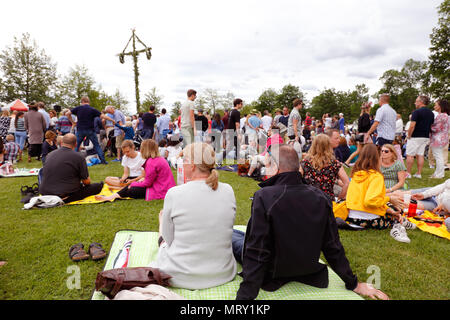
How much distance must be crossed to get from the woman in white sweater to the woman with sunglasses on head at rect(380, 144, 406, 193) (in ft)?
13.5

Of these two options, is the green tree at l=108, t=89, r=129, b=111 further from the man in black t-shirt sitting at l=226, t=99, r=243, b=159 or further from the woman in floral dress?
the woman in floral dress

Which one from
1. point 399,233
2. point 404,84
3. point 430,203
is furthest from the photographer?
point 404,84

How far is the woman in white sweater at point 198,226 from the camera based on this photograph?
207cm

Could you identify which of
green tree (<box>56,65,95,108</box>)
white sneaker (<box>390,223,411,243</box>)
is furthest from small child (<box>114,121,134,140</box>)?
green tree (<box>56,65,95,108</box>)

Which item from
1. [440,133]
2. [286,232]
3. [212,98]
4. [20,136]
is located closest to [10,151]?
[20,136]

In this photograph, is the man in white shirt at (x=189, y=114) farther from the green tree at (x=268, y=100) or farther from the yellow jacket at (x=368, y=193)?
the green tree at (x=268, y=100)

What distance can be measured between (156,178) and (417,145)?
23.7ft

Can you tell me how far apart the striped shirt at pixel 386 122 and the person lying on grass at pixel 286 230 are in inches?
239

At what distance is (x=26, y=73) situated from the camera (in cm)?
2950

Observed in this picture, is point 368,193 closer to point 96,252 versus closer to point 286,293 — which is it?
point 286,293

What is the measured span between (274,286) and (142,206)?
3353 mm

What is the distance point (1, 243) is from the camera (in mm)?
3404

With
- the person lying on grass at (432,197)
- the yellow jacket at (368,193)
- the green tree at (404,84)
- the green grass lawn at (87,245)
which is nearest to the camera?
the green grass lawn at (87,245)

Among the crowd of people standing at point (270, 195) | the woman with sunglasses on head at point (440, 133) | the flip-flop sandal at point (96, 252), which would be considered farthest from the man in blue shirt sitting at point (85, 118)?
the woman with sunglasses on head at point (440, 133)
